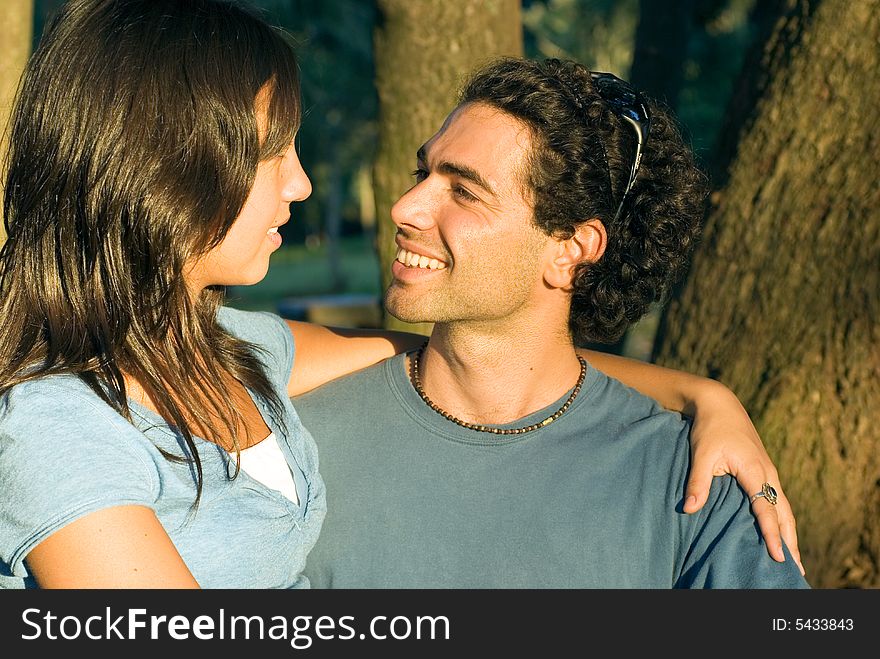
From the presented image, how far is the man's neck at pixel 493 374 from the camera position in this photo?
335cm

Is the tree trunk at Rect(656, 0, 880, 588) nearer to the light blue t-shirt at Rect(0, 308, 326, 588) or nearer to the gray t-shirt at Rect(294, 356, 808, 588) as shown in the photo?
the gray t-shirt at Rect(294, 356, 808, 588)

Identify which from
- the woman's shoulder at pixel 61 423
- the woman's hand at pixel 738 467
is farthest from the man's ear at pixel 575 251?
the woman's shoulder at pixel 61 423

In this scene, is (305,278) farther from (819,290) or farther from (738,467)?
(738,467)

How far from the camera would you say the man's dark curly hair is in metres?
3.40

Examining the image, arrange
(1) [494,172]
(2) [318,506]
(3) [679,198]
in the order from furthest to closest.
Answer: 1. (3) [679,198]
2. (1) [494,172]
3. (2) [318,506]

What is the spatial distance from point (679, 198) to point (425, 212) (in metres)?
0.90

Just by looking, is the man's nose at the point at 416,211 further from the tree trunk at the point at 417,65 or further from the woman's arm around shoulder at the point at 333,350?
the tree trunk at the point at 417,65

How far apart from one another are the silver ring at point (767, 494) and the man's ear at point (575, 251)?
3.28 ft

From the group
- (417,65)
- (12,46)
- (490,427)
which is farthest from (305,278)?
(490,427)

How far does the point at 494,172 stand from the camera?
335cm

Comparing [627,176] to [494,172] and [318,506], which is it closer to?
[494,172]

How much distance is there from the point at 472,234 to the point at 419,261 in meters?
0.21

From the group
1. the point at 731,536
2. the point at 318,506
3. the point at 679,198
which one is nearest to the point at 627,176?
the point at 679,198

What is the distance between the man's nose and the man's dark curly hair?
340 millimetres
